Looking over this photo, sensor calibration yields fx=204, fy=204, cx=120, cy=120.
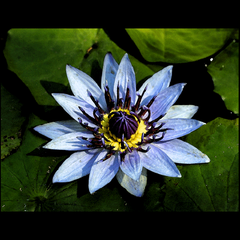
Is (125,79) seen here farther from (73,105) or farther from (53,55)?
(53,55)

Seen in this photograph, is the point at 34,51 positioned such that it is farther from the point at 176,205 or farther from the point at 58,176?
the point at 176,205

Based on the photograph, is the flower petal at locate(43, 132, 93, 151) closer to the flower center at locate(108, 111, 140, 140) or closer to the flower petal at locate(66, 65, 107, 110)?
the flower center at locate(108, 111, 140, 140)

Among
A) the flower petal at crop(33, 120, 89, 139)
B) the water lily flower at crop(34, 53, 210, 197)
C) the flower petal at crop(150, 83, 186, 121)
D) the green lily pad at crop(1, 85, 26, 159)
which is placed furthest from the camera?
the green lily pad at crop(1, 85, 26, 159)

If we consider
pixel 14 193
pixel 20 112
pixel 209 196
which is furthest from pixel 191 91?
pixel 14 193

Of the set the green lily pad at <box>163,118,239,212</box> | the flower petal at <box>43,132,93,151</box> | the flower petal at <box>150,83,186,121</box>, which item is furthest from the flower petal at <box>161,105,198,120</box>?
the flower petal at <box>43,132,93,151</box>

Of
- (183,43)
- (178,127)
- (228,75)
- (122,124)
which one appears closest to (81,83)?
(122,124)

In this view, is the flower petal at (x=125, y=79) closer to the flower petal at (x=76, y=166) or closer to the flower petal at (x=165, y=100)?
the flower petal at (x=165, y=100)

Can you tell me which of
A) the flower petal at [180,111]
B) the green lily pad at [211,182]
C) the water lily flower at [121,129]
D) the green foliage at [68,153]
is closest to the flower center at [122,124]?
the water lily flower at [121,129]
